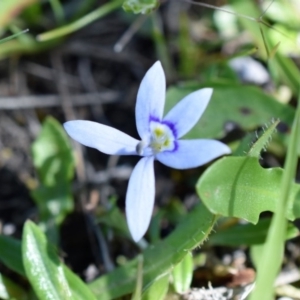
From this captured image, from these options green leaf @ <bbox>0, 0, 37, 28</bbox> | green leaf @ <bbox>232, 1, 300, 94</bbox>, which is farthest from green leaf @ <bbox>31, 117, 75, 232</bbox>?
green leaf @ <bbox>232, 1, 300, 94</bbox>

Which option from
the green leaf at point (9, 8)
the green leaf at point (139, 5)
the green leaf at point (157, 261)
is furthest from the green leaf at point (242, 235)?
the green leaf at point (9, 8)

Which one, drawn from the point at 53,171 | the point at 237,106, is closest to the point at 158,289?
the point at 53,171

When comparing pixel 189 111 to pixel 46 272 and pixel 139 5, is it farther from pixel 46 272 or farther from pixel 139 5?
pixel 46 272

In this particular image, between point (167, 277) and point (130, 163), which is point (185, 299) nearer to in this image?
point (167, 277)

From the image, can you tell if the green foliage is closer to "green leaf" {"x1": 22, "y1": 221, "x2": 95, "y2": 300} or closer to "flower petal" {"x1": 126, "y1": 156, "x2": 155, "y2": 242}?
"green leaf" {"x1": 22, "y1": 221, "x2": 95, "y2": 300}

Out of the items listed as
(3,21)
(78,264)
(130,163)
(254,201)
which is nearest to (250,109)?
(130,163)

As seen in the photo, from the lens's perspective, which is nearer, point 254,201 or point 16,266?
point 254,201
